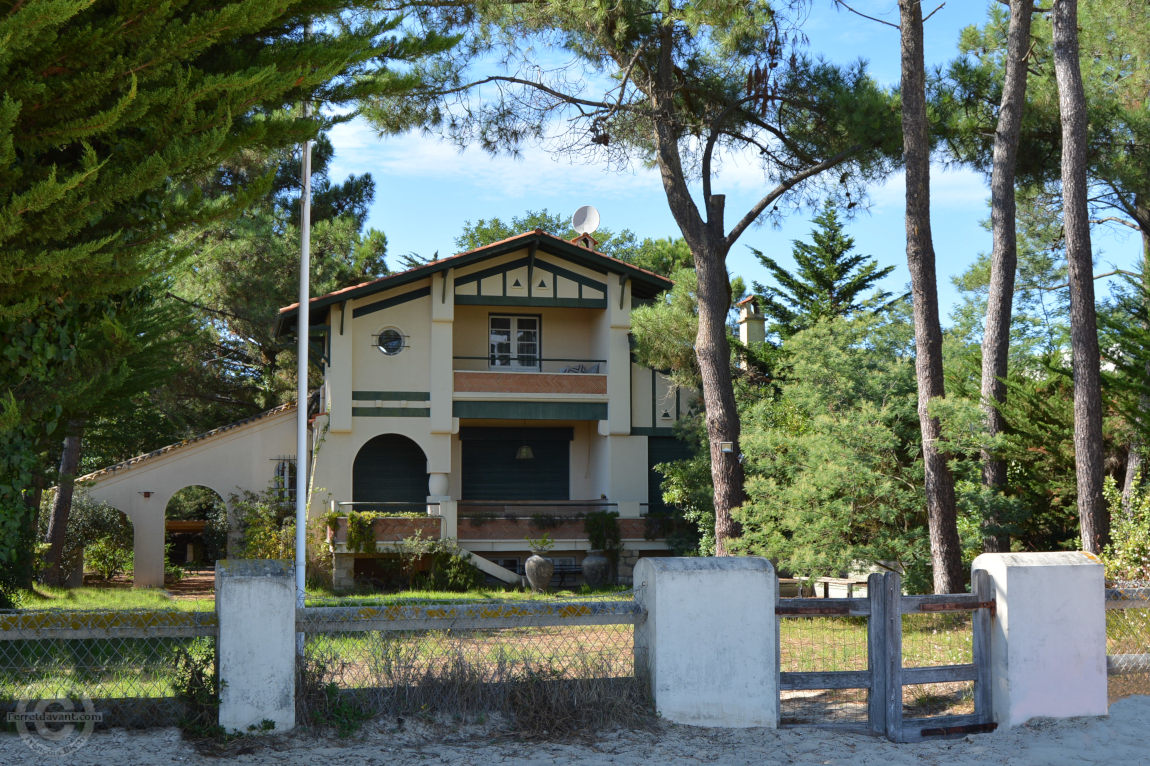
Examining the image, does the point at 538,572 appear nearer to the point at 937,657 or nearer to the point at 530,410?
the point at 530,410

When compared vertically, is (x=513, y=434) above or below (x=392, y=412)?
below

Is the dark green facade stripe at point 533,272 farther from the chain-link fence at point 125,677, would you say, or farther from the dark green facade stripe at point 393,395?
the chain-link fence at point 125,677

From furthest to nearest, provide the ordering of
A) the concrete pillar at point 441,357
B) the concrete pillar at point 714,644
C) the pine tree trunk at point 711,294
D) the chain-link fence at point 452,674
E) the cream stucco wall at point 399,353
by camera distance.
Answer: the concrete pillar at point 441,357 → the cream stucco wall at point 399,353 → the pine tree trunk at point 711,294 → the concrete pillar at point 714,644 → the chain-link fence at point 452,674

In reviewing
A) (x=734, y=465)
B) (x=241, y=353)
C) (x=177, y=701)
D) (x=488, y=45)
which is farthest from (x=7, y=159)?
(x=241, y=353)

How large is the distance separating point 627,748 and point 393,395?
54.6 ft

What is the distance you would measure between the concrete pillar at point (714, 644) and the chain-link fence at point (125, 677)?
117 inches

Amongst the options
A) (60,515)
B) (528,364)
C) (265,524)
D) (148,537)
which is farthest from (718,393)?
(148,537)

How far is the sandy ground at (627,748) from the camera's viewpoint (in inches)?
236

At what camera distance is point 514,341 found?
2438 centimetres

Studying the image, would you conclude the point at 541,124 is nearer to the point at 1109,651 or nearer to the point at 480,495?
the point at 480,495

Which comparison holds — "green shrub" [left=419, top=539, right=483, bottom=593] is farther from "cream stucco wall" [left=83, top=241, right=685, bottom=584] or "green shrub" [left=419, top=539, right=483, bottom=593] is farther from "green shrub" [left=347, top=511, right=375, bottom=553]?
"cream stucco wall" [left=83, top=241, right=685, bottom=584]

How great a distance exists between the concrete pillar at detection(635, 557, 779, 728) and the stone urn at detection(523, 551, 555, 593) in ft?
43.4

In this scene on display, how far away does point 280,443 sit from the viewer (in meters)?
23.2

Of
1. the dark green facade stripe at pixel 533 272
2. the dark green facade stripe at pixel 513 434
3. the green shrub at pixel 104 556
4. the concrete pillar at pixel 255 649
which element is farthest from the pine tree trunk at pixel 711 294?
the green shrub at pixel 104 556
